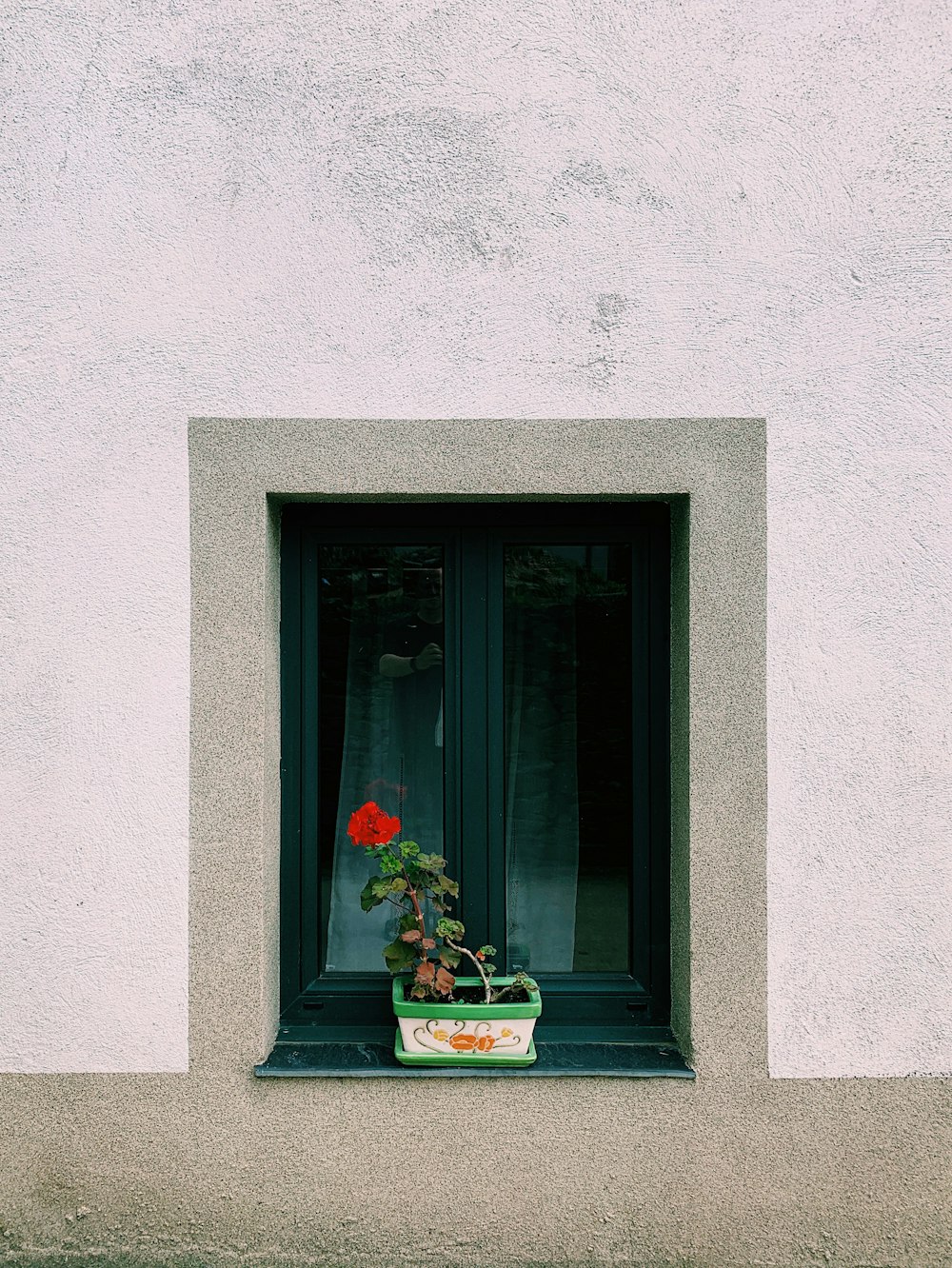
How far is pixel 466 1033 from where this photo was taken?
8.74 feet

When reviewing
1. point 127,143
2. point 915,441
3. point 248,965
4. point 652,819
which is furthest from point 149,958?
point 915,441

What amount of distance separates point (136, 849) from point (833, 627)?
2.26 meters

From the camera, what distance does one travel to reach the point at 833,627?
274 cm

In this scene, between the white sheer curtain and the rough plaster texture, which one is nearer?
the rough plaster texture

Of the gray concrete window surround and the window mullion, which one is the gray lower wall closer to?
the gray concrete window surround

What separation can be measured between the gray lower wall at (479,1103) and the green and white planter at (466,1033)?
0.10 metres

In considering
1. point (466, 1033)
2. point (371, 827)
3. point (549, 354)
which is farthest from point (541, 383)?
point (466, 1033)

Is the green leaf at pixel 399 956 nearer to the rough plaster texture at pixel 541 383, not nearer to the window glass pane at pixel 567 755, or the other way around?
the window glass pane at pixel 567 755

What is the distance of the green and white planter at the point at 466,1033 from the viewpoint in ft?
8.69

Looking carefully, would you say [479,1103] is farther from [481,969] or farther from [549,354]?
[549,354]

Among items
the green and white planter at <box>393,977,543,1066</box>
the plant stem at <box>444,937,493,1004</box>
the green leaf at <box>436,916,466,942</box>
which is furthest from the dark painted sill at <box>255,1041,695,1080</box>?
the green leaf at <box>436,916,466,942</box>

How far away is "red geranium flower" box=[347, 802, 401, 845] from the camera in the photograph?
2613mm

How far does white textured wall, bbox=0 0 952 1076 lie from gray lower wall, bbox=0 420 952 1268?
0.09 m

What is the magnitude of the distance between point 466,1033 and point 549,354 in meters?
2.08
